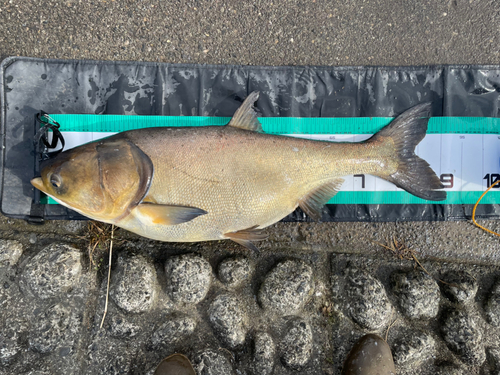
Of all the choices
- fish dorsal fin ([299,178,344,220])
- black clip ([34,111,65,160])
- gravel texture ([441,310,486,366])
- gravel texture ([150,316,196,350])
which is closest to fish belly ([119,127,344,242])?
fish dorsal fin ([299,178,344,220])

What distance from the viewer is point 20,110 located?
2.98 meters

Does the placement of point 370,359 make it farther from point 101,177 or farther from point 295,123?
point 101,177

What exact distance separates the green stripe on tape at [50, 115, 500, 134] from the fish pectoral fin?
1.03 meters

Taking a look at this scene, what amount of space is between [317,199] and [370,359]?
1.52m

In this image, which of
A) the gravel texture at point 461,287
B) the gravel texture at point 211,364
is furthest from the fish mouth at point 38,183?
the gravel texture at point 461,287

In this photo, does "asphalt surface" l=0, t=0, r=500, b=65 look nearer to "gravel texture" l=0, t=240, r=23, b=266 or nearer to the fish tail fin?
the fish tail fin

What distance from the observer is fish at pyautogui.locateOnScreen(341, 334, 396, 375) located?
277 centimetres

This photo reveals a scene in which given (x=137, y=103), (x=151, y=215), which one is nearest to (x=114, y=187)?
(x=151, y=215)

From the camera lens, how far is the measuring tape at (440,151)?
3.06 metres

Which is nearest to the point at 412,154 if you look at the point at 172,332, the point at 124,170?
the point at 124,170

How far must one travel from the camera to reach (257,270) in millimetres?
3029

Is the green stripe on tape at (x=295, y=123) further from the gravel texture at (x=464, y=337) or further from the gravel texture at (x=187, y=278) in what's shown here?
the gravel texture at (x=464, y=337)

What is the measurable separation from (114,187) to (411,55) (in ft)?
10.1

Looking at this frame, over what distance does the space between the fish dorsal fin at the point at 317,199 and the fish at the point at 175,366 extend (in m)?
1.67
